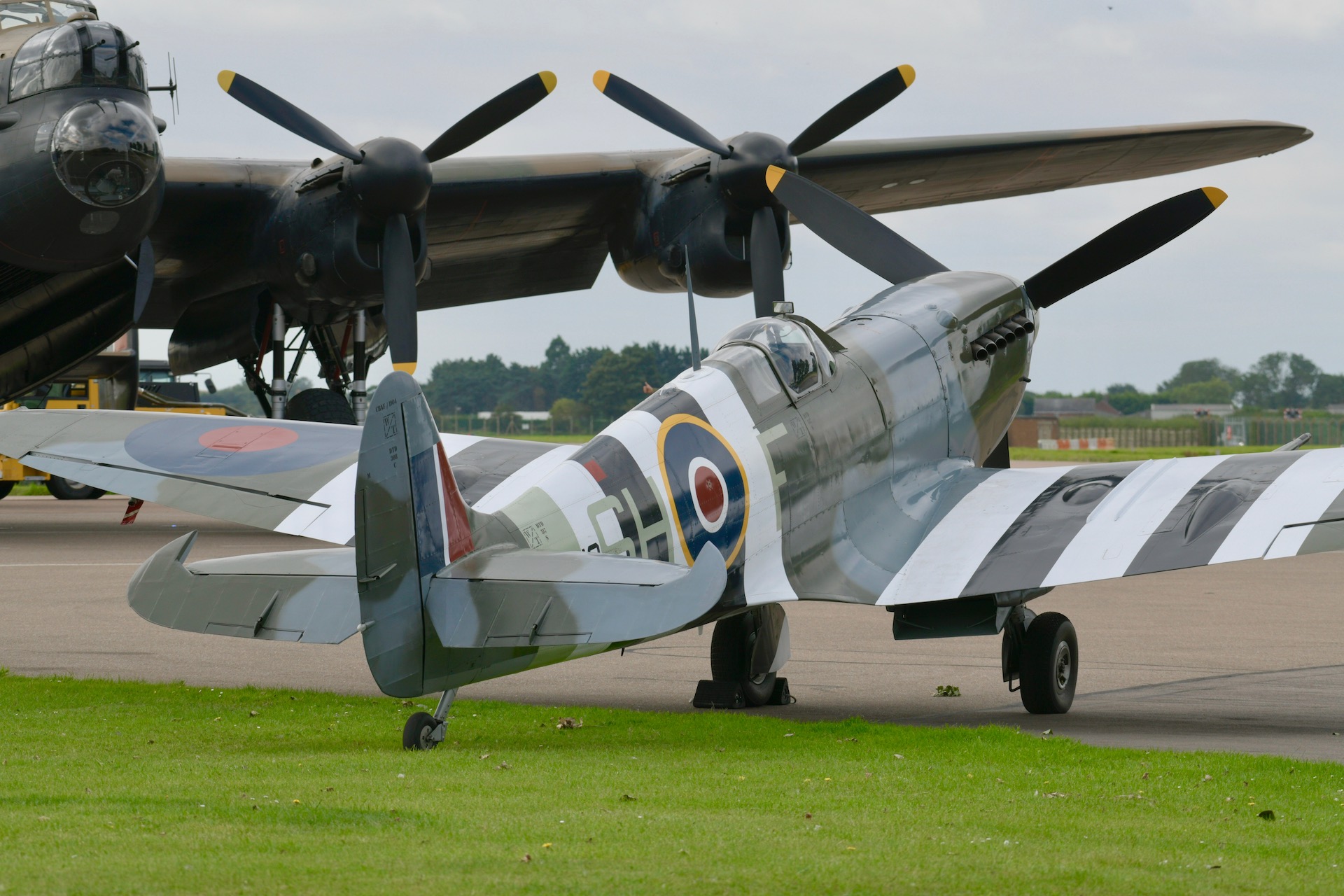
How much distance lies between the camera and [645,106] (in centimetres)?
1878

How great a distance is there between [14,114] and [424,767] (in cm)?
1436

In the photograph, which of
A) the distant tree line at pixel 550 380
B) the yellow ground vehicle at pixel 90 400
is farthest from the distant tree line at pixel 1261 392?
the yellow ground vehicle at pixel 90 400

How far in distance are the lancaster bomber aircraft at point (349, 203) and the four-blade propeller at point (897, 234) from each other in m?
5.74

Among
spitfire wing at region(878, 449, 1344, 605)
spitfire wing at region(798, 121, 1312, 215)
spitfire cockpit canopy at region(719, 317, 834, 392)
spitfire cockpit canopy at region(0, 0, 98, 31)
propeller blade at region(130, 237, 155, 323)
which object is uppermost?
spitfire cockpit canopy at region(0, 0, 98, 31)

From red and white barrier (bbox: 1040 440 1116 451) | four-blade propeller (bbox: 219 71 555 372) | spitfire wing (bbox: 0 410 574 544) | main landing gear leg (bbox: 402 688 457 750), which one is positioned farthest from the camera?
red and white barrier (bbox: 1040 440 1116 451)

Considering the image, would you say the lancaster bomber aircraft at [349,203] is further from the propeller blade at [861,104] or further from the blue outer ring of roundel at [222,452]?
the blue outer ring of roundel at [222,452]

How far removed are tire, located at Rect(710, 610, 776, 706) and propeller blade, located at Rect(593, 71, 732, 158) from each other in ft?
31.8

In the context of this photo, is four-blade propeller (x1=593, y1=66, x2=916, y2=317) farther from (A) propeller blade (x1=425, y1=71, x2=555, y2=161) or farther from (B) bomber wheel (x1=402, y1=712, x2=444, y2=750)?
(B) bomber wheel (x1=402, y1=712, x2=444, y2=750)

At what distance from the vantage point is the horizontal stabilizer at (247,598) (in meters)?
7.16

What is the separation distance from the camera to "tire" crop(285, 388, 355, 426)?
24062 millimetres

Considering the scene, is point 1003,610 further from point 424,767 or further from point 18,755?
point 18,755

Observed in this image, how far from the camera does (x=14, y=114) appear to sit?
722 inches

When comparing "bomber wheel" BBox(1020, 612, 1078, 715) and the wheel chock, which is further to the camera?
the wheel chock

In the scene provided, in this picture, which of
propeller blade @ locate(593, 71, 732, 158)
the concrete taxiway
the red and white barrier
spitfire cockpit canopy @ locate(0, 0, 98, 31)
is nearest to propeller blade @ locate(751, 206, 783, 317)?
propeller blade @ locate(593, 71, 732, 158)
